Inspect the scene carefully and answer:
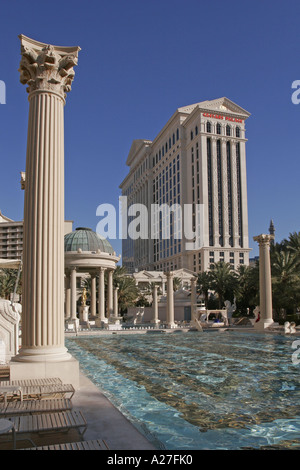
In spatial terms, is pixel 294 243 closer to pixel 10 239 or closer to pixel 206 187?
pixel 206 187

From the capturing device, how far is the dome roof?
50.2 meters

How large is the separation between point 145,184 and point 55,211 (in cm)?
14887

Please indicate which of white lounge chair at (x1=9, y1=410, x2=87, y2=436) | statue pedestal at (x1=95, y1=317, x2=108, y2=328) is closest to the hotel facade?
statue pedestal at (x1=95, y1=317, x2=108, y2=328)

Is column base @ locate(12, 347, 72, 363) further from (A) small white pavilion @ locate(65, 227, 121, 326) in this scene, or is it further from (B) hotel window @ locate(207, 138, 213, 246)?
(B) hotel window @ locate(207, 138, 213, 246)

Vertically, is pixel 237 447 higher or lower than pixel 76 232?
lower

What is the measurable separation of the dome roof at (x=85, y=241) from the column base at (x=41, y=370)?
138ft

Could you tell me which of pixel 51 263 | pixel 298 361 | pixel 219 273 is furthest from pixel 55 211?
pixel 219 273

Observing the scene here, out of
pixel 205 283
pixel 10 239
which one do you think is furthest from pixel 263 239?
pixel 10 239

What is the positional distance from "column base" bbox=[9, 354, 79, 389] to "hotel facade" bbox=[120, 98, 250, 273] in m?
98.4

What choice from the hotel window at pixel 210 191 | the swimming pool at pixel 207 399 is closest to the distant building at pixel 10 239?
the hotel window at pixel 210 191

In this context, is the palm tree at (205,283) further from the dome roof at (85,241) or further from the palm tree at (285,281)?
the palm tree at (285,281)

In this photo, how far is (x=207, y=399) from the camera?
26.5ft
